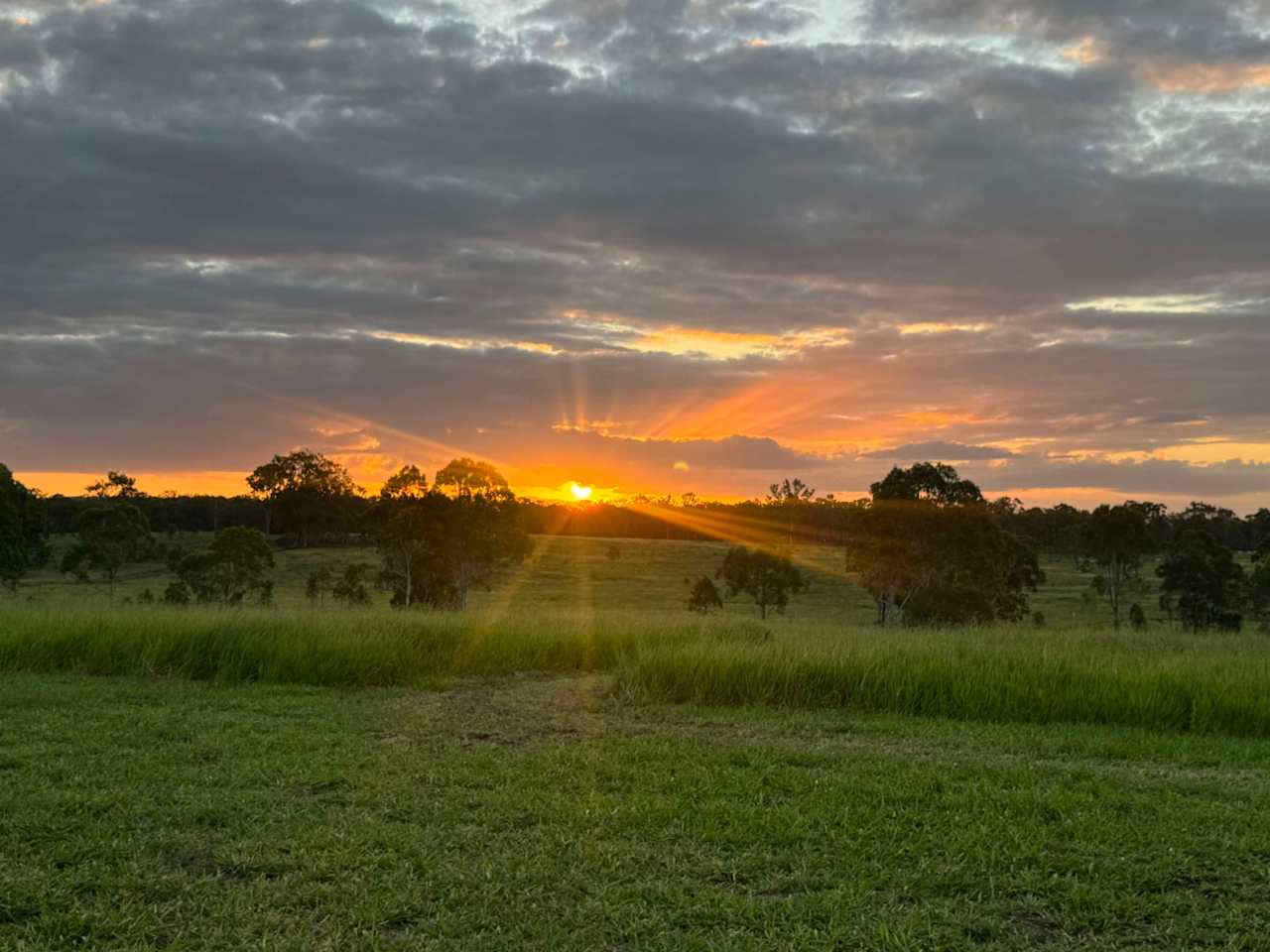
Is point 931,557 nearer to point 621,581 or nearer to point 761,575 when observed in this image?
point 761,575

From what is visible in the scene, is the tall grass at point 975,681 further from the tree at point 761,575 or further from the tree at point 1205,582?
the tree at point 1205,582

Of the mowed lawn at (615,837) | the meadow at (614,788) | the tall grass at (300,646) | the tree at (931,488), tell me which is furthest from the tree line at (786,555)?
the mowed lawn at (615,837)

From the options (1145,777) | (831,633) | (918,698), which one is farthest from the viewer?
(831,633)

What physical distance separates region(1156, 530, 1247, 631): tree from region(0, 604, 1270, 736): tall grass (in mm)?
38902

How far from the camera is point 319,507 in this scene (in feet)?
314

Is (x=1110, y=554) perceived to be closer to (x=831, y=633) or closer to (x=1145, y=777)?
(x=831, y=633)

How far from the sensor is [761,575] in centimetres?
5656

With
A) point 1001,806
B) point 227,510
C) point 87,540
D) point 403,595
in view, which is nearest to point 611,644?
point 1001,806

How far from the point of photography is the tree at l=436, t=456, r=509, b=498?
47875mm

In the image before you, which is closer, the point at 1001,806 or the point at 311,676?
the point at 1001,806

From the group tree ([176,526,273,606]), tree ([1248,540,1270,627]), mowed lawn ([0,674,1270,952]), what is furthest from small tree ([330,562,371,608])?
tree ([1248,540,1270,627])

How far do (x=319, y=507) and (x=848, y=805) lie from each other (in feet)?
307

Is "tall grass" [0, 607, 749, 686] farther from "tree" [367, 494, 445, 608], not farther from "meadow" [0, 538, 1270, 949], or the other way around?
"tree" [367, 494, 445, 608]

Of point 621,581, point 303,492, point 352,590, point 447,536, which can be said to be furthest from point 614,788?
point 303,492
